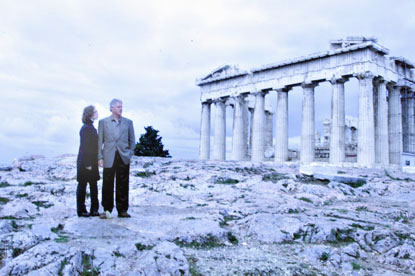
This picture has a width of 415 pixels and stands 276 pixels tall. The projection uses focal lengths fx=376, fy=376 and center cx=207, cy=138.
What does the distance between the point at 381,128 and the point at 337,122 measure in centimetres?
411

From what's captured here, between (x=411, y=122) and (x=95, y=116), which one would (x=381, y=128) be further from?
(x=95, y=116)

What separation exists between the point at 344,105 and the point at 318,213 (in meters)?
26.5

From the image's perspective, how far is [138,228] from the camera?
8.06 meters

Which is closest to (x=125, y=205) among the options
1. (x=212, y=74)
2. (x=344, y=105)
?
(x=344, y=105)

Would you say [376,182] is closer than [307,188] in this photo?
No

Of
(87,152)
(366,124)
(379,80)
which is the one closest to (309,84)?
(379,80)

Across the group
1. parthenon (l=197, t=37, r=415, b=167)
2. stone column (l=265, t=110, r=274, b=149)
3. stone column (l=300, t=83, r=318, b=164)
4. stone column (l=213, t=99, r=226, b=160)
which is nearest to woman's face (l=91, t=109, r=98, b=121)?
parthenon (l=197, t=37, r=415, b=167)

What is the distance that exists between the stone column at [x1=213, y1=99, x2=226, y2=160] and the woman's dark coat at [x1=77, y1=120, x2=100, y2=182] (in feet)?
128

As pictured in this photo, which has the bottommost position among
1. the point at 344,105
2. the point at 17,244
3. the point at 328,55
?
the point at 17,244

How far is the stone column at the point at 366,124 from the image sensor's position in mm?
32688

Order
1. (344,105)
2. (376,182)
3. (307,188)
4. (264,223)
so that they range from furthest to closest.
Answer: (344,105)
(376,182)
(307,188)
(264,223)

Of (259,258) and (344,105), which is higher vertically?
(344,105)

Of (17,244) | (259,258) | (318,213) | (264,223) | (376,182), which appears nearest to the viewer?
(17,244)

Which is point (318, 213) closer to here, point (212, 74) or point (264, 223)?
point (264, 223)
